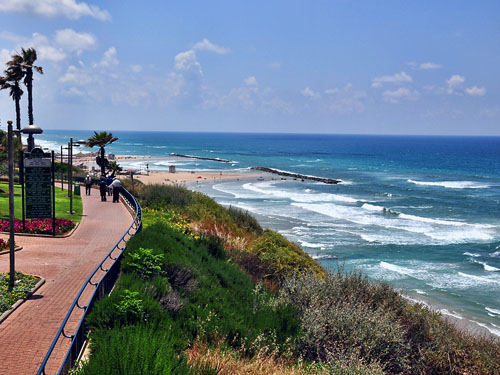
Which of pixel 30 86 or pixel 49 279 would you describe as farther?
pixel 30 86

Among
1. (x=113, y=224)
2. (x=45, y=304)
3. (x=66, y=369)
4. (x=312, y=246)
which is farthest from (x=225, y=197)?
(x=66, y=369)

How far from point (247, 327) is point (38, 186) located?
10.7 meters

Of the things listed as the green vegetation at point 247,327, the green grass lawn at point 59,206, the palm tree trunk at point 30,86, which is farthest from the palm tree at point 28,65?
the green vegetation at point 247,327

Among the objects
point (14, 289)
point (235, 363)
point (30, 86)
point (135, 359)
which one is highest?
point (30, 86)

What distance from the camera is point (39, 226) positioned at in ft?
63.8

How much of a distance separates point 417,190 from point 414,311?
59.7 metres

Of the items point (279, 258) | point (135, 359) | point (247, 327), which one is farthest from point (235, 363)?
point (279, 258)

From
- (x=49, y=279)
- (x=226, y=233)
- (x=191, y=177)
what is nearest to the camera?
A: (x=49, y=279)

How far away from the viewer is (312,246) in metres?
31.7

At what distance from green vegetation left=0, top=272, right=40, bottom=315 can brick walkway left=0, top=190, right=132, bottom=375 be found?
0.28 metres

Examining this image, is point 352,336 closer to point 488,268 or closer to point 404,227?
point 488,268

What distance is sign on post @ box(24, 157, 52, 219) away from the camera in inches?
663

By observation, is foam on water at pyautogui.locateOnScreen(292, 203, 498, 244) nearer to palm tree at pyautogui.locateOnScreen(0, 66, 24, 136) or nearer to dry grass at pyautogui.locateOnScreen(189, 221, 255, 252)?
dry grass at pyautogui.locateOnScreen(189, 221, 255, 252)

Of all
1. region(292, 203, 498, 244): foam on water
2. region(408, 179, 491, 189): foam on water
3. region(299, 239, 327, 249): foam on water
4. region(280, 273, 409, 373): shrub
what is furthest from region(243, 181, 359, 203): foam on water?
region(280, 273, 409, 373): shrub
